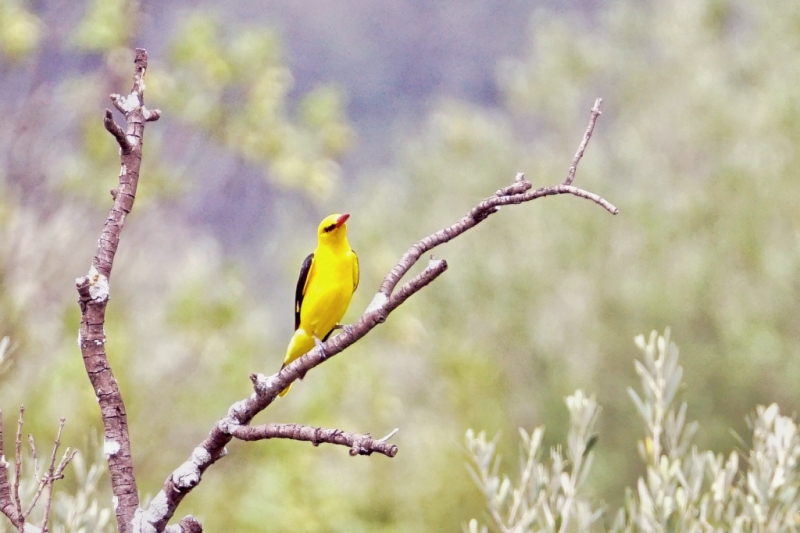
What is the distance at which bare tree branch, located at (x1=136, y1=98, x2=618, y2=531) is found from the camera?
130 centimetres

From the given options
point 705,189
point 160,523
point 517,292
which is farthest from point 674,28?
point 160,523

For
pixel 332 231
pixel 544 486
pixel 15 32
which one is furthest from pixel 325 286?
pixel 15 32

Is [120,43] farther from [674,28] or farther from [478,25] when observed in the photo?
[478,25]

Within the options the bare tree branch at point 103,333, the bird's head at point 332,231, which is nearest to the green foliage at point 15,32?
the bird's head at point 332,231

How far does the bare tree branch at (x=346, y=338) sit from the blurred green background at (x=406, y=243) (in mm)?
Answer: 1012

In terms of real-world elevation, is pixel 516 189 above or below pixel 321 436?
above

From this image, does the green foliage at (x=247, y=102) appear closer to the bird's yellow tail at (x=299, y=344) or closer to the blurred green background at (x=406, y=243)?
the blurred green background at (x=406, y=243)

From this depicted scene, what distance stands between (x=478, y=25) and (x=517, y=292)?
1715 cm

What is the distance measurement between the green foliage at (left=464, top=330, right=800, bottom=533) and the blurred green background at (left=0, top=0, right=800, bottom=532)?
4.89ft

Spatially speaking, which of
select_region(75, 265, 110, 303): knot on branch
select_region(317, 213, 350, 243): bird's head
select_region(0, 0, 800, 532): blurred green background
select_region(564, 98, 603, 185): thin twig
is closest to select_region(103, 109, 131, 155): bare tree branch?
select_region(75, 265, 110, 303): knot on branch

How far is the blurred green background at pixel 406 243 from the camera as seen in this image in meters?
6.54

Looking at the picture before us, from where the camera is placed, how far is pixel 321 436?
1.28 m

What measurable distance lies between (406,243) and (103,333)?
1464cm

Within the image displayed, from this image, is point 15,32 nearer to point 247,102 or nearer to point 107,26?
point 107,26
